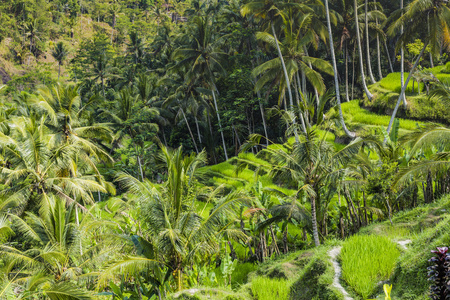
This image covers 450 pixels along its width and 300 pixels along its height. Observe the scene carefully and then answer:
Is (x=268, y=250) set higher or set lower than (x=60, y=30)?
lower

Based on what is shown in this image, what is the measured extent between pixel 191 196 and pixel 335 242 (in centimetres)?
417

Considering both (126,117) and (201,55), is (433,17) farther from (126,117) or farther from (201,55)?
(126,117)

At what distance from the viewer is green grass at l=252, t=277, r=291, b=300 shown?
518 centimetres

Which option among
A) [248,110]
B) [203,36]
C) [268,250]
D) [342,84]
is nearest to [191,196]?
[268,250]

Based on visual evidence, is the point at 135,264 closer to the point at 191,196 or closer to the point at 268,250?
the point at 191,196

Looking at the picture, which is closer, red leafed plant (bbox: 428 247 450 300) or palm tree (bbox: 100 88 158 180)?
red leafed plant (bbox: 428 247 450 300)

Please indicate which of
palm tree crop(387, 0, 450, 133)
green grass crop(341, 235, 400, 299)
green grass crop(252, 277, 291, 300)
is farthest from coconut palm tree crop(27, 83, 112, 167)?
palm tree crop(387, 0, 450, 133)

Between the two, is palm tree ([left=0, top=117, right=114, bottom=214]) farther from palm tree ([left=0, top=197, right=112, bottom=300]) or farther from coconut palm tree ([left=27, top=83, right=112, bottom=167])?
coconut palm tree ([left=27, top=83, right=112, bottom=167])

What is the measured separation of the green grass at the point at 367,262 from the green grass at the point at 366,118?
12200 mm

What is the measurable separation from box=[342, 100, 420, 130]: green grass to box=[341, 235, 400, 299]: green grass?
12.2 m

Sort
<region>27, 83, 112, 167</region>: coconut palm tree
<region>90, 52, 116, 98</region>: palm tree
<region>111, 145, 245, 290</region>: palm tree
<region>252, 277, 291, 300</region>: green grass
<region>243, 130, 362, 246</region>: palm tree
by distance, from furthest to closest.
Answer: <region>90, 52, 116, 98</region>: palm tree → <region>27, 83, 112, 167</region>: coconut palm tree → <region>243, 130, 362, 246</region>: palm tree → <region>111, 145, 245, 290</region>: palm tree → <region>252, 277, 291, 300</region>: green grass

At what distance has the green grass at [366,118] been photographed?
15.8 m

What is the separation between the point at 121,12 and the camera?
76.9 metres

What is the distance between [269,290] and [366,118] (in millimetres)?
14547
